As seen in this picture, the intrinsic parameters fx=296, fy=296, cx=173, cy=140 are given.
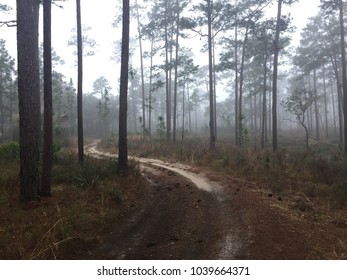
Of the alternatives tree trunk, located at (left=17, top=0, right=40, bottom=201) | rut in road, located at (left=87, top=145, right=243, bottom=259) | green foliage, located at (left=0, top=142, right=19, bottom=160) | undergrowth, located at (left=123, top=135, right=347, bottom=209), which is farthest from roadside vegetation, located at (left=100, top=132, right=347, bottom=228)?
green foliage, located at (left=0, top=142, right=19, bottom=160)

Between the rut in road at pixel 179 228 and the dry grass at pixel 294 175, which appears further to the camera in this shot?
the dry grass at pixel 294 175

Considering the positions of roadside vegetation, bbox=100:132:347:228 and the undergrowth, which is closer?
roadside vegetation, bbox=100:132:347:228

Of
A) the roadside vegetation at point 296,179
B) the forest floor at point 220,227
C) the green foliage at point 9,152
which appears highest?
the green foliage at point 9,152

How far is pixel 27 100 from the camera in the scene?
7.62 metres

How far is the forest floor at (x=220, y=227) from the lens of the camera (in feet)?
17.6

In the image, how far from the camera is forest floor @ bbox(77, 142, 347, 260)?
17.6 feet

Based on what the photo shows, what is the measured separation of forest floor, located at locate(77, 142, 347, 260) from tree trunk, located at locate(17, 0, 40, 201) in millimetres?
2562

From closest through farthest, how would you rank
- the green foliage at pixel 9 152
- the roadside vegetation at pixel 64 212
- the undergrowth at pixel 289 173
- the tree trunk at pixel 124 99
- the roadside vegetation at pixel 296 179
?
the roadside vegetation at pixel 64 212, the roadside vegetation at pixel 296 179, the undergrowth at pixel 289 173, the tree trunk at pixel 124 99, the green foliage at pixel 9 152

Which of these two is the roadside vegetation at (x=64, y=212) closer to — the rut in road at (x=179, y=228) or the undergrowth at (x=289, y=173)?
the rut in road at (x=179, y=228)

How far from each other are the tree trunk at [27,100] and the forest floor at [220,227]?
2562 millimetres

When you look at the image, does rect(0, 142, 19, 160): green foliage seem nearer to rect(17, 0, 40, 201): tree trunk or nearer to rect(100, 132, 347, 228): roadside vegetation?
rect(17, 0, 40, 201): tree trunk

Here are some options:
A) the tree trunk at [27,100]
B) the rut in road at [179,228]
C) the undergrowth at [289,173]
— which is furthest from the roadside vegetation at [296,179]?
the tree trunk at [27,100]
